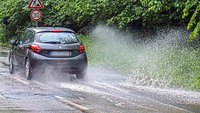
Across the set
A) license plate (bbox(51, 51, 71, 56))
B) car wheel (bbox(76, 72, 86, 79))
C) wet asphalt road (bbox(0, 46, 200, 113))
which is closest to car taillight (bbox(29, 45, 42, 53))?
license plate (bbox(51, 51, 71, 56))

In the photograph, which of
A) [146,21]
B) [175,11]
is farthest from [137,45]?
[175,11]

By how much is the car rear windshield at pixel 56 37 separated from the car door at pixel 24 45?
429 mm

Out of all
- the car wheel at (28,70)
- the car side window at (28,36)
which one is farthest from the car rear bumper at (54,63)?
the car side window at (28,36)

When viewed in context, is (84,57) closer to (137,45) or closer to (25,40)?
(25,40)

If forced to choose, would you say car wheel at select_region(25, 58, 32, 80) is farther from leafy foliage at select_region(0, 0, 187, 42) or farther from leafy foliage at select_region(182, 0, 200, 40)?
leafy foliage at select_region(182, 0, 200, 40)

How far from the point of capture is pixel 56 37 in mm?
16641

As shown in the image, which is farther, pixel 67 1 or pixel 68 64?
pixel 67 1

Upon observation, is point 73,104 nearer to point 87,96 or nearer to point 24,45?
point 87,96

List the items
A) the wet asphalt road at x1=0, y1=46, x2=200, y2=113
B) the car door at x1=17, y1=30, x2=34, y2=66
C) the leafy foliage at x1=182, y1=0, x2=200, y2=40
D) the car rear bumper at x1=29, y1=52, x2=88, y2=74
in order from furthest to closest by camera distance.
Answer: the car door at x1=17, y1=30, x2=34, y2=66, the car rear bumper at x1=29, y1=52, x2=88, y2=74, the leafy foliage at x1=182, y1=0, x2=200, y2=40, the wet asphalt road at x1=0, y1=46, x2=200, y2=113

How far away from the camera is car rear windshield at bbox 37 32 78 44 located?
1651 centimetres

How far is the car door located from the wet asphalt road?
65 centimetres

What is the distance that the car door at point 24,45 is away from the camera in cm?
1684

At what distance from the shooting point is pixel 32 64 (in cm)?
1612

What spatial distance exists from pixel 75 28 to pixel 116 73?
46.1 feet
